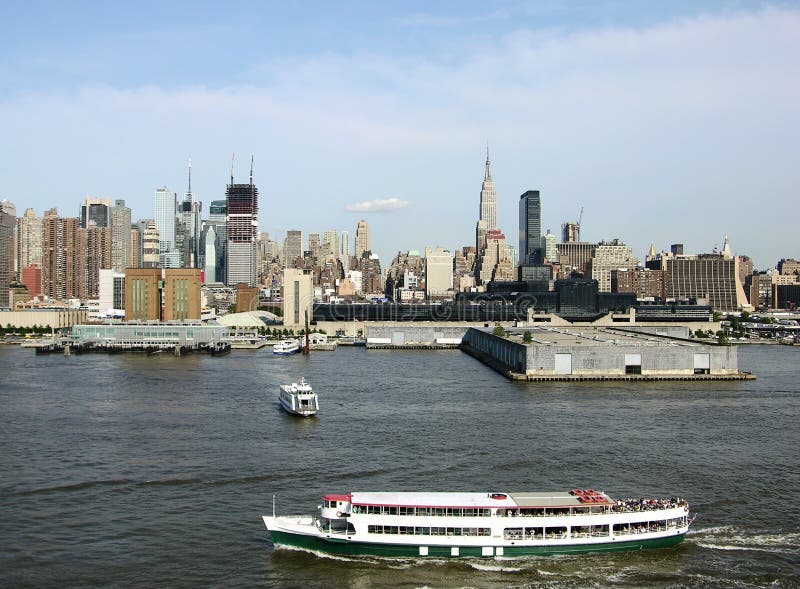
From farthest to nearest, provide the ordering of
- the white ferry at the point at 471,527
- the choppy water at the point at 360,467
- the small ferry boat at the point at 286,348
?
the small ferry boat at the point at 286,348
the white ferry at the point at 471,527
the choppy water at the point at 360,467

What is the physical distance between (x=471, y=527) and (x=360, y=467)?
352 inches

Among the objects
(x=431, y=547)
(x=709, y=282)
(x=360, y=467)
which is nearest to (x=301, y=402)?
(x=360, y=467)

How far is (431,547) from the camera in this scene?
22891mm

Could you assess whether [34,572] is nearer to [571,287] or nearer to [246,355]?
[246,355]

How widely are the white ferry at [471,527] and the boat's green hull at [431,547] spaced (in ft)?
0.09

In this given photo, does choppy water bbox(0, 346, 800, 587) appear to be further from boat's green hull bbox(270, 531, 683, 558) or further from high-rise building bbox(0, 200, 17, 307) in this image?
high-rise building bbox(0, 200, 17, 307)

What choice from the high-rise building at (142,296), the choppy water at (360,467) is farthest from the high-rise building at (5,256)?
the choppy water at (360,467)

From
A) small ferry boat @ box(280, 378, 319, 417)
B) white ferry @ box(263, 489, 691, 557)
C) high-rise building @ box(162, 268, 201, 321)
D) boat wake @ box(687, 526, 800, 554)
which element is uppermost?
high-rise building @ box(162, 268, 201, 321)

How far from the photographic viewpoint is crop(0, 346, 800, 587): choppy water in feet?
72.8

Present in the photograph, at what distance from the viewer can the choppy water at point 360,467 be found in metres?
22.2

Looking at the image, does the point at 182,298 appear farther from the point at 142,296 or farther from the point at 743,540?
the point at 743,540

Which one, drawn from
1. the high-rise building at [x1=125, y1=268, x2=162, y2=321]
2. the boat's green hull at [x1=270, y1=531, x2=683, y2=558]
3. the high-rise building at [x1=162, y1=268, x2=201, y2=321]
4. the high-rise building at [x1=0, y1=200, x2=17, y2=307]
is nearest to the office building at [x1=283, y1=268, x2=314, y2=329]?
the high-rise building at [x1=162, y1=268, x2=201, y2=321]

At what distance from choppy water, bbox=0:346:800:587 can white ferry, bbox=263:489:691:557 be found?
0.40 meters

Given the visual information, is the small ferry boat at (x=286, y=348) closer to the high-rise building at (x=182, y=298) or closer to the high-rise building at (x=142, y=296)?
the high-rise building at (x=182, y=298)
